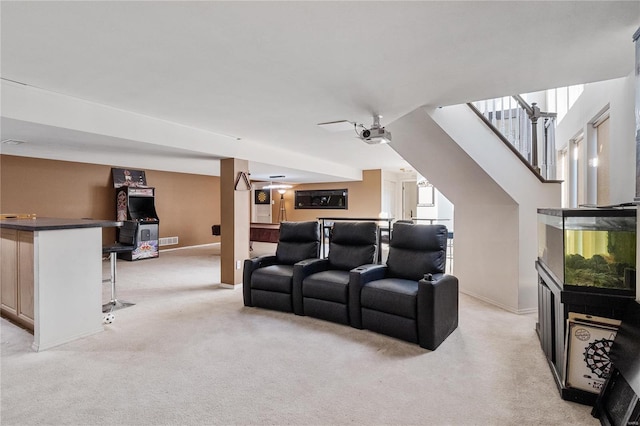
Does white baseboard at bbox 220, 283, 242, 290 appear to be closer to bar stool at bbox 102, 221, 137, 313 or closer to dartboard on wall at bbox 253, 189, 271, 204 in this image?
bar stool at bbox 102, 221, 137, 313

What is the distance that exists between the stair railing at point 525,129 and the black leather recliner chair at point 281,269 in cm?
263

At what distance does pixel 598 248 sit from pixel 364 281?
6.09 ft

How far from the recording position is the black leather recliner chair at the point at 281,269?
3801 mm

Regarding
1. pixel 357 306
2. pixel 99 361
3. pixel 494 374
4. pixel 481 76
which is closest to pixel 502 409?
pixel 494 374

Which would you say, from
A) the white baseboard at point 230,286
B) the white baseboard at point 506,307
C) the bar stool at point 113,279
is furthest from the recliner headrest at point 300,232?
the white baseboard at point 506,307

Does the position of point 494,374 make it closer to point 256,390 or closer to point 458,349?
point 458,349

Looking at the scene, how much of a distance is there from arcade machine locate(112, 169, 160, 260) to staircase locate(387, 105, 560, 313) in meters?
5.89

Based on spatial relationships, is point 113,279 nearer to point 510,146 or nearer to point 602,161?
point 510,146

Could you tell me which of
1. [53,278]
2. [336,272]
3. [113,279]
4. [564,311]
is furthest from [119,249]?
[564,311]

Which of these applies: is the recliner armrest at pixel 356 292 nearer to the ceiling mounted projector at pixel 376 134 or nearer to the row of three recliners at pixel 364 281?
the row of three recliners at pixel 364 281

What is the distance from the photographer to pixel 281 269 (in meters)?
4.02

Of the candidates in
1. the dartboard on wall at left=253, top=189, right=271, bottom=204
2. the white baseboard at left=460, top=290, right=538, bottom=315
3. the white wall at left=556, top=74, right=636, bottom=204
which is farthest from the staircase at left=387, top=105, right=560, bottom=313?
the dartboard on wall at left=253, top=189, right=271, bottom=204

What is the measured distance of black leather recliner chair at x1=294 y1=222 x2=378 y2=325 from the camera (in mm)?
3418

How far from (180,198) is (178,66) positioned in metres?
6.95
